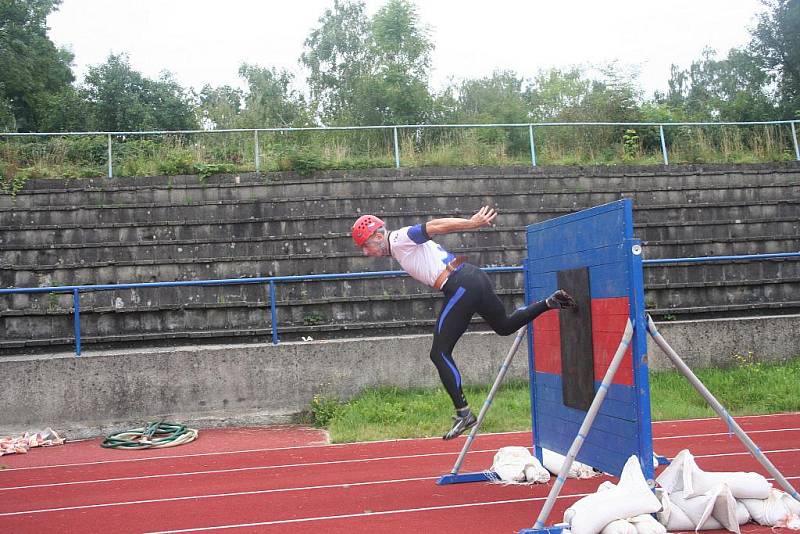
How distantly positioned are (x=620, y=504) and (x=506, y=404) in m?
6.25

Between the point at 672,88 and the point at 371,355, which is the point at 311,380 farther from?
the point at 672,88

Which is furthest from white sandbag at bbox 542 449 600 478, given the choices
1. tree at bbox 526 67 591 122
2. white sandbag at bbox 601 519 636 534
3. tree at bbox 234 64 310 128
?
tree at bbox 526 67 591 122

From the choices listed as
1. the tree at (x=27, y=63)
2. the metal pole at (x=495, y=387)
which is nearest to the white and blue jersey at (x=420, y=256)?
the metal pole at (x=495, y=387)

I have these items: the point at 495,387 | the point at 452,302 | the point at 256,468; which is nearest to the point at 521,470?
the point at 495,387

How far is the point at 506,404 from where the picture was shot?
36.4 ft

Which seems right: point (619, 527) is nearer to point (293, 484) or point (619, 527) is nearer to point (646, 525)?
point (646, 525)

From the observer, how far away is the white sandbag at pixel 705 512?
17.1 ft

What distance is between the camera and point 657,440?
367 inches

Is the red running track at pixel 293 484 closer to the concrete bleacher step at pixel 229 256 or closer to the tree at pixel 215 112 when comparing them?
the concrete bleacher step at pixel 229 256

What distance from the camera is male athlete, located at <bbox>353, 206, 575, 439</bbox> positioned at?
6.36m

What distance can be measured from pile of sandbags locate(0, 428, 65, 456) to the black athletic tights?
640 cm

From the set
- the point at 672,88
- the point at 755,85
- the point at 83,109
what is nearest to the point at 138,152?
the point at 83,109

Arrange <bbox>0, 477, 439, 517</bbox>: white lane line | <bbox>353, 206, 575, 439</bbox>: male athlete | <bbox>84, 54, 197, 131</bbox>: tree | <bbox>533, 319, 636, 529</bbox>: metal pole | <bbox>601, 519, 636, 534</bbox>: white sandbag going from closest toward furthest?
<bbox>601, 519, 636, 534</bbox>: white sandbag
<bbox>533, 319, 636, 529</bbox>: metal pole
<bbox>353, 206, 575, 439</bbox>: male athlete
<bbox>0, 477, 439, 517</bbox>: white lane line
<bbox>84, 54, 197, 131</bbox>: tree

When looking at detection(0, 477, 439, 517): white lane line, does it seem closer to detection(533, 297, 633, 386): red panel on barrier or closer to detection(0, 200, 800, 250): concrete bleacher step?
detection(533, 297, 633, 386): red panel on barrier
